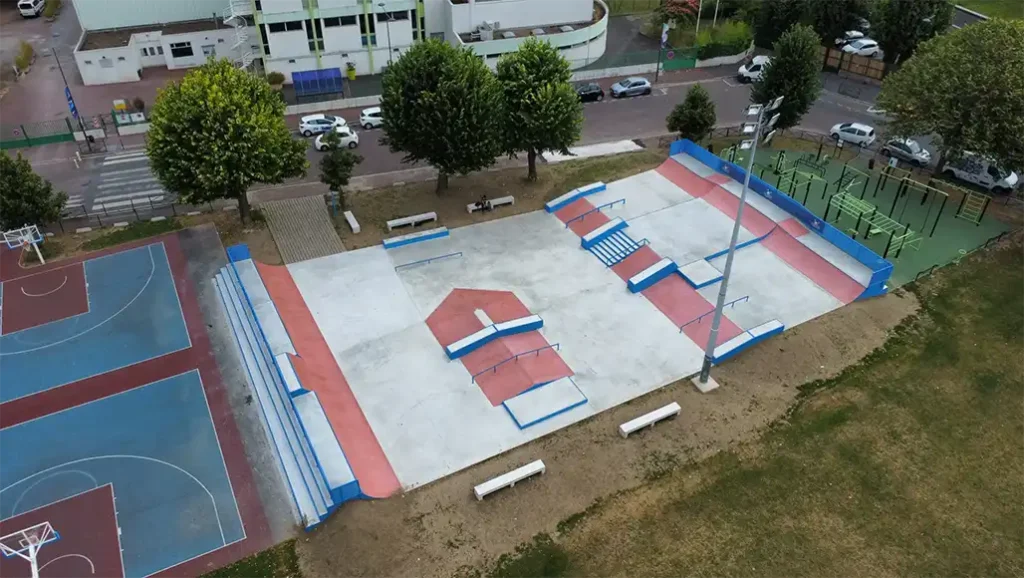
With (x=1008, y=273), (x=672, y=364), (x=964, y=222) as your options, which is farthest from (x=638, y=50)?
(x=672, y=364)

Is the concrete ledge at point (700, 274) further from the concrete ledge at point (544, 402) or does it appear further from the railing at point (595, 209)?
the concrete ledge at point (544, 402)

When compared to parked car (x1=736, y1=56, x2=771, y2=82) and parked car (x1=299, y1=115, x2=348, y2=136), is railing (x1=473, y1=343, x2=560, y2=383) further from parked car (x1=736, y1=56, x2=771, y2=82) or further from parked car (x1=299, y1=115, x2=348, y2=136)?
parked car (x1=736, y1=56, x2=771, y2=82)

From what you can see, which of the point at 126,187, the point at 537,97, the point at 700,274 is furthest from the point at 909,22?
the point at 126,187

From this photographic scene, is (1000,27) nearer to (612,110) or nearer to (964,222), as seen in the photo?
(964,222)

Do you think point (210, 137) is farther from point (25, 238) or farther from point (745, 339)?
point (745, 339)

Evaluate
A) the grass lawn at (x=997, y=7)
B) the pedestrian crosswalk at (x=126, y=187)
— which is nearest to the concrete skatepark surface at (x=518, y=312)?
the pedestrian crosswalk at (x=126, y=187)

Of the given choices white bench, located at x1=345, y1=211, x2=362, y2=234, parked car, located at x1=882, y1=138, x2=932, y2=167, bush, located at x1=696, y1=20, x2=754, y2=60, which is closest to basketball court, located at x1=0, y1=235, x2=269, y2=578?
→ white bench, located at x1=345, y1=211, x2=362, y2=234
